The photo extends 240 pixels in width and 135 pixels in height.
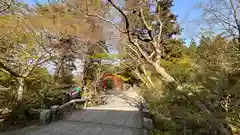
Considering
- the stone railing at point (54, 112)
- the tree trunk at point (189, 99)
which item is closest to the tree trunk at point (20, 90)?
the stone railing at point (54, 112)

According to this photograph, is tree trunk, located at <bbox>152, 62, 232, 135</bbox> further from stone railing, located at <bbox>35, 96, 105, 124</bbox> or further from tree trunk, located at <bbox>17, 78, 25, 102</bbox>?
tree trunk, located at <bbox>17, 78, 25, 102</bbox>

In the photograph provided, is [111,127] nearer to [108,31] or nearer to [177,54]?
[108,31]

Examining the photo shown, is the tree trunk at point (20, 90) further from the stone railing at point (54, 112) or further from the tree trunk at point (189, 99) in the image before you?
the tree trunk at point (189, 99)

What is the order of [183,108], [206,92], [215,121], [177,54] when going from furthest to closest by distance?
1. [177,54]
2. [183,108]
3. [206,92]
4. [215,121]

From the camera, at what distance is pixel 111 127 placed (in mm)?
5371

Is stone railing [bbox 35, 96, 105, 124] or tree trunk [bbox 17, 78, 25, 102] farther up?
tree trunk [bbox 17, 78, 25, 102]

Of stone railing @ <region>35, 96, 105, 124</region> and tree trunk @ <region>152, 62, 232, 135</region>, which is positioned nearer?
tree trunk @ <region>152, 62, 232, 135</region>

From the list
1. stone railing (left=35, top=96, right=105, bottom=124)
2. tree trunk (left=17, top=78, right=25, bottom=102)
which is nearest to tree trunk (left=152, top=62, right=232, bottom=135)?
stone railing (left=35, top=96, right=105, bottom=124)

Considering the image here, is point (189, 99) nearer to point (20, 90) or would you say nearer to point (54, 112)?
point (54, 112)

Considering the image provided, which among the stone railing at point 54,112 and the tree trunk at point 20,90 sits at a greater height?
the tree trunk at point 20,90

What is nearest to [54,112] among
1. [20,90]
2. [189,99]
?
[20,90]

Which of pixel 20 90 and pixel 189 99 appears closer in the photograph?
pixel 189 99

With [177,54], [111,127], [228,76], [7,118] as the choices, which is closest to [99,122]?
[111,127]

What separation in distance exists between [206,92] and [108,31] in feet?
15.8
